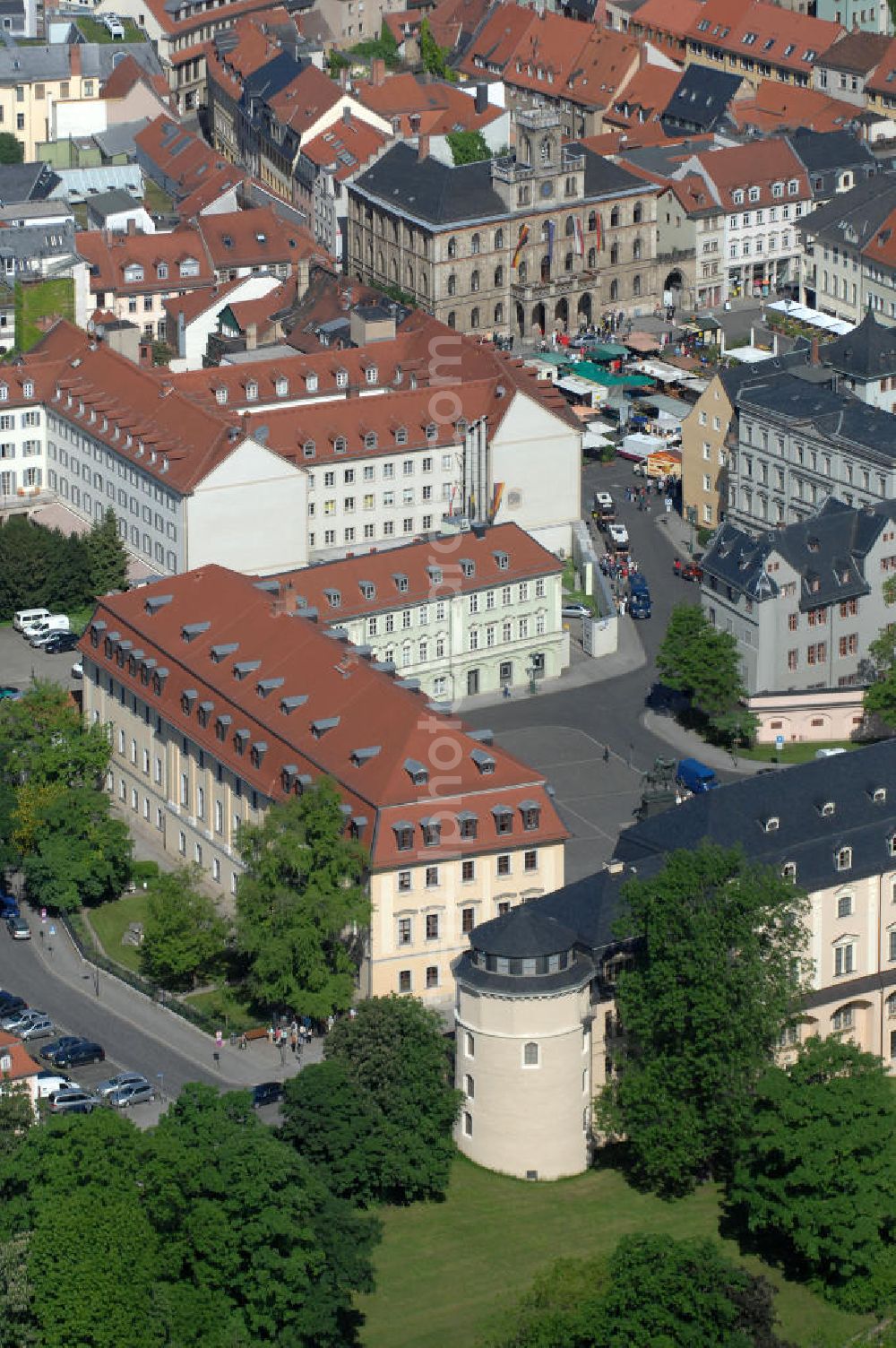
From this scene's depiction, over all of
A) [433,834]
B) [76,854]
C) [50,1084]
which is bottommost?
[50,1084]

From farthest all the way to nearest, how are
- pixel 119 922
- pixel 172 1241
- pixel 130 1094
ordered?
pixel 119 922
pixel 130 1094
pixel 172 1241

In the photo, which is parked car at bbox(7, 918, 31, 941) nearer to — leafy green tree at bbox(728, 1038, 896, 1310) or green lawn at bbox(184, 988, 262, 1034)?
green lawn at bbox(184, 988, 262, 1034)

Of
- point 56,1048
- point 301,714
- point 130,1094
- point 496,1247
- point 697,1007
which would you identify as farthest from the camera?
point 301,714

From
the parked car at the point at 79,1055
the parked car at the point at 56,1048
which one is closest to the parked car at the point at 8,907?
the parked car at the point at 56,1048

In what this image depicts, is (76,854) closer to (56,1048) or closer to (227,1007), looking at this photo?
(227,1007)

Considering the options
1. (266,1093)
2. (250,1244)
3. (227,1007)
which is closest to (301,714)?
(227,1007)

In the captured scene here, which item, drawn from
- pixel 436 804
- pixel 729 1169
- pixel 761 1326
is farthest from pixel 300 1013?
pixel 761 1326
